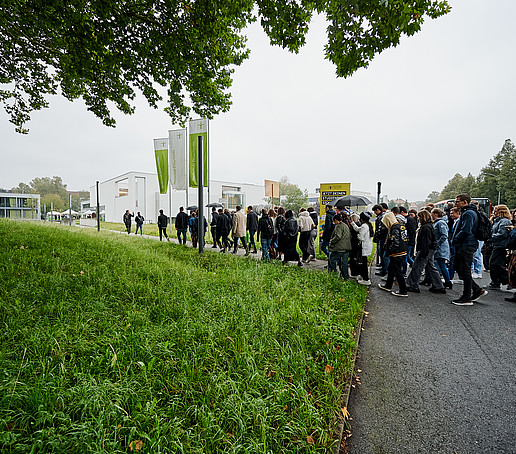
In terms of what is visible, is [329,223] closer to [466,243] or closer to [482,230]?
[466,243]

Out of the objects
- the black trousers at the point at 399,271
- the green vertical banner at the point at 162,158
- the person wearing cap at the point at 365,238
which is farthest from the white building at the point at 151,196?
the black trousers at the point at 399,271

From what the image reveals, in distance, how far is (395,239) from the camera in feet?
19.4

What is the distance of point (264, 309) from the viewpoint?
4.25 m

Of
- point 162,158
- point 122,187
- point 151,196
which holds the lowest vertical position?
point 151,196

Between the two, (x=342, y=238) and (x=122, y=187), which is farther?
(x=122, y=187)

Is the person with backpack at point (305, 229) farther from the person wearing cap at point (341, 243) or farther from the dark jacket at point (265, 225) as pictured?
the person wearing cap at point (341, 243)

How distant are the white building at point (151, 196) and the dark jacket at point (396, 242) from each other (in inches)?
1379

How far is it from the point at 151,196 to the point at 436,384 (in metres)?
48.4

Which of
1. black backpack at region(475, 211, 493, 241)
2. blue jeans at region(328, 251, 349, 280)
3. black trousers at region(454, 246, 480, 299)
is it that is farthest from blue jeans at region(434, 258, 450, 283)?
blue jeans at region(328, 251, 349, 280)

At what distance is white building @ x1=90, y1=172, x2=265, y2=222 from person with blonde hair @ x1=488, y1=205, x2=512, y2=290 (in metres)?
35.5

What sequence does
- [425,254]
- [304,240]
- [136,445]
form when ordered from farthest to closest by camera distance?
[304,240] < [425,254] < [136,445]

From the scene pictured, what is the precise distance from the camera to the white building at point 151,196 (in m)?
44.4

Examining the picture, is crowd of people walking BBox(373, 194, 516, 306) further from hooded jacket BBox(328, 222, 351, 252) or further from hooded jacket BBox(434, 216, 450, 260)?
hooded jacket BBox(328, 222, 351, 252)

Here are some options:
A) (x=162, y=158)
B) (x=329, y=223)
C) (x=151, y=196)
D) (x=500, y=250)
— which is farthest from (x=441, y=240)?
(x=151, y=196)
